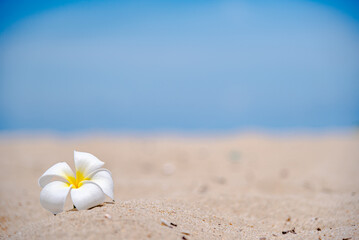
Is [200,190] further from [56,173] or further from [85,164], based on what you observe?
[56,173]

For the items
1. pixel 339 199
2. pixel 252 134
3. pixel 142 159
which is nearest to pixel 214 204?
pixel 339 199

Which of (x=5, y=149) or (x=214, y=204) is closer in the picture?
(x=214, y=204)

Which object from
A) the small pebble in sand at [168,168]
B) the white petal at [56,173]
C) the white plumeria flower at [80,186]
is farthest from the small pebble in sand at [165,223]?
the small pebble in sand at [168,168]

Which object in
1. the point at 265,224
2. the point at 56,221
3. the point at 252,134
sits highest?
the point at 252,134

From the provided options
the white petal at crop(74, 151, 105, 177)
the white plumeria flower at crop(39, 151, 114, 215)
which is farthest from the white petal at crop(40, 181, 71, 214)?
the white petal at crop(74, 151, 105, 177)

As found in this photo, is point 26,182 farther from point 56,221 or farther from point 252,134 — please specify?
point 252,134

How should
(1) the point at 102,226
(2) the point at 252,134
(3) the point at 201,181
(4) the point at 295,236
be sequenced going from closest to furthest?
(1) the point at 102,226, (4) the point at 295,236, (3) the point at 201,181, (2) the point at 252,134
